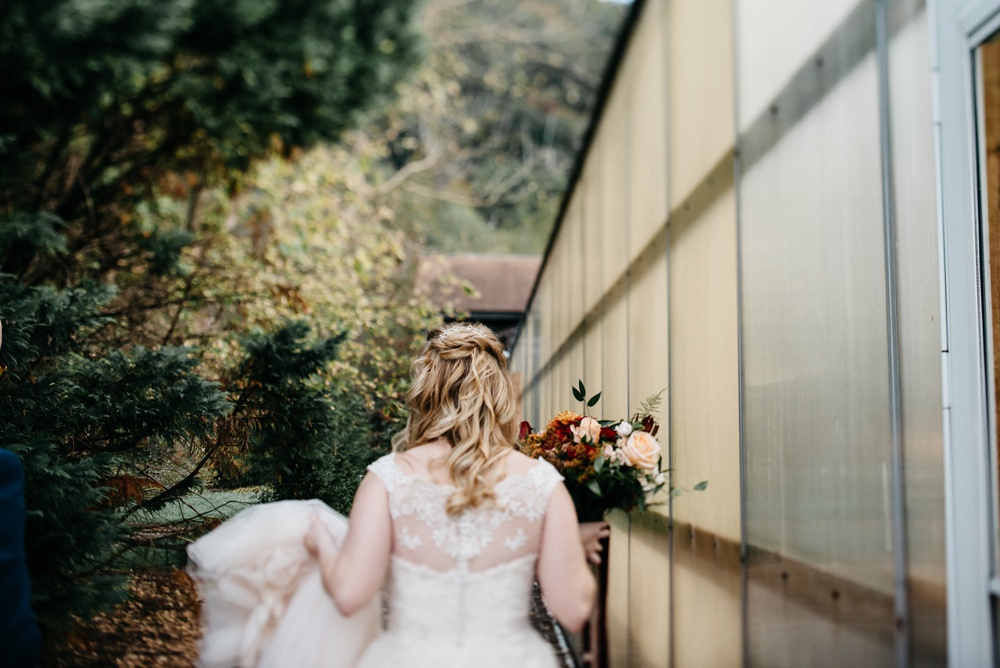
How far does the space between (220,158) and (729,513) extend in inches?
339

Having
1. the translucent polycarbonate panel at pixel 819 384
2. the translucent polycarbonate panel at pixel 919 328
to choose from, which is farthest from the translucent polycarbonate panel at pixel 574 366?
the translucent polycarbonate panel at pixel 919 328

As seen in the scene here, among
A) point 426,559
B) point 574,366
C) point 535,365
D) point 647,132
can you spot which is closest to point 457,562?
point 426,559

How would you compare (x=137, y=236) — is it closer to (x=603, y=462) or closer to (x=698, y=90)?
(x=698, y=90)

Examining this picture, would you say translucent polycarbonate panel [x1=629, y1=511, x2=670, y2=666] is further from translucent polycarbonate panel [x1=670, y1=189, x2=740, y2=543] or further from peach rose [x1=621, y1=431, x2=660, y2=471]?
peach rose [x1=621, y1=431, x2=660, y2=471]

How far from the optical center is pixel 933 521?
6.11 feet

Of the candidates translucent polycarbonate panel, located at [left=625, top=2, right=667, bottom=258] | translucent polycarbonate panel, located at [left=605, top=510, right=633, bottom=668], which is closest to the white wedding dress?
translucent polycarbonate panel, located at [left=605, top=510, right=633, bottom=668]

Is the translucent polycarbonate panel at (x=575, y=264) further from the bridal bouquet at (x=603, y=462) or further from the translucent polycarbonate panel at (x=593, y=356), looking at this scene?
the bridal bouquet at (x=603, y=462)

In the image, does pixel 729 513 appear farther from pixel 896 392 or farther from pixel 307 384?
pixel 307 384

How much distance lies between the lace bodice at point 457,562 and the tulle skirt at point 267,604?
171 mm

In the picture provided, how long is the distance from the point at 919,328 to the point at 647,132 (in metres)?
3.00

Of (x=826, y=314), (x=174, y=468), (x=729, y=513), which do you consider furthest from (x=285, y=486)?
(x=826, y=314)

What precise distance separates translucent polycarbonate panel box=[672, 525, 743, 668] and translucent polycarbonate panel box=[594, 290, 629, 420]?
4.81ft

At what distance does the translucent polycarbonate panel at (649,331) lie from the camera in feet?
13.3

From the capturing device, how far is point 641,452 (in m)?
2.62
